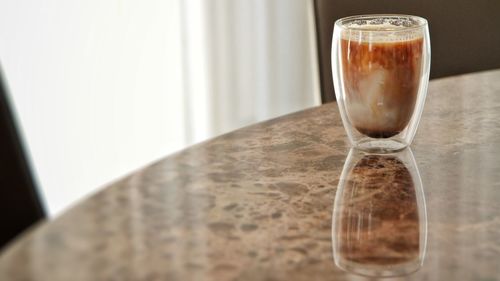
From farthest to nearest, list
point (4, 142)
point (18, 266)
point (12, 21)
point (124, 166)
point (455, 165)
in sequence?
point (124, 166)
point (12, 21)
point (455, 165)
point (4, 142)
point (18, 266)

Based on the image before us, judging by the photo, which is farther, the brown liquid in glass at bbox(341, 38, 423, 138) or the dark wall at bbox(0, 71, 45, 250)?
the brown liquid in glass at bbox(341, 38, 423, 138)

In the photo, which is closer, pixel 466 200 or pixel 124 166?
pixel 466 200

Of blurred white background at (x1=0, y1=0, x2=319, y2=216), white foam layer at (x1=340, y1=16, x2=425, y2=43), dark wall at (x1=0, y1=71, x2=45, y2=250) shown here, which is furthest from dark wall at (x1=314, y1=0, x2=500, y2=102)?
blurred white background at (x1=0, y1=0, x2=319, y2=216)

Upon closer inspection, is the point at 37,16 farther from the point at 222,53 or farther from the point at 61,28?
the point at 222,53

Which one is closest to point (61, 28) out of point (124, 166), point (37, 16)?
point (37, 16)

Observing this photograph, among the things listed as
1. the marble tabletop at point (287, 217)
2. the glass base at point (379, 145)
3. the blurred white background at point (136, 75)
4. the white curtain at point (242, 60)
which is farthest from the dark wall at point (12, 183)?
the white curtain at point (242, 60)

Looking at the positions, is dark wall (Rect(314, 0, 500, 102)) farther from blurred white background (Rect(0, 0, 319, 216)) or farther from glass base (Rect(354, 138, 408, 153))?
blurred white background (Rect(0, 0, 319, 216))

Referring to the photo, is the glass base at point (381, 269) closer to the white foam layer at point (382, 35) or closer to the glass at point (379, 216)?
the glass at point (379, 216)

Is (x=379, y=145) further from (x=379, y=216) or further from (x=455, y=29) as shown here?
(x=455, y=29)
